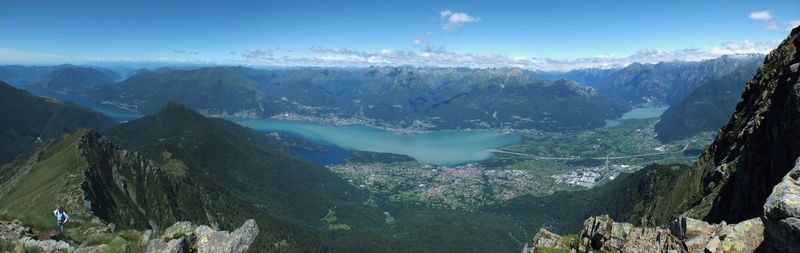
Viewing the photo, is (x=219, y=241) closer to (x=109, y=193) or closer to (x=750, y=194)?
(x=750, y=194)

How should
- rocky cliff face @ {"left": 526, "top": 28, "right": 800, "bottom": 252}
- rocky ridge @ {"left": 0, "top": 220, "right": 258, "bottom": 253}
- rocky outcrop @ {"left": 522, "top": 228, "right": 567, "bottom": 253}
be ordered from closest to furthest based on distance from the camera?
rocky cliff face @ {"left": 526, "top": 28, "right": 800, "bottom": 252}, rocky ridge @ {"left": 0, "top": 220, "right": 258, "bottom": 253}, rocky outcrop @ {"left": 522, "top": 228, "right": 567, "bottom": 253}

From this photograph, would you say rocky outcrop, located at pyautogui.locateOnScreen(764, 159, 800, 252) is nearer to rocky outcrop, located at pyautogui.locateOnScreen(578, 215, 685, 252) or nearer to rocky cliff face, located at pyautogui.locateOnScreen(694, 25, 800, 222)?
rocky outcrop, located at pyautogui.locateOnScreen(578, 215, 685, 252)

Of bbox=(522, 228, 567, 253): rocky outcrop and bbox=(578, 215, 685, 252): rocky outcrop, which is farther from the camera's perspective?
bbox=(522, 228, 567, 253): rocky outcrop

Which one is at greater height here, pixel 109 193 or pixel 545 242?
pixel 545 242

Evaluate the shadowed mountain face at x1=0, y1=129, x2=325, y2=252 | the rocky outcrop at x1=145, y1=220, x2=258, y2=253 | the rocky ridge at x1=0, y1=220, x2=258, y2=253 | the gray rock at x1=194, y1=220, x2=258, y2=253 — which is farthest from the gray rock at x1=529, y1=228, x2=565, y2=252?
the shadowed mountain face at x1=0, y1=129, x2=325, y2=252

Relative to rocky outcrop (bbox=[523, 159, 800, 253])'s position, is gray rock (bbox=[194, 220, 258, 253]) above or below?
below

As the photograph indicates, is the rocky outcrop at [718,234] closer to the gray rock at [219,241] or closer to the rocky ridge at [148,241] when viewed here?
the gray rock at [219,241]

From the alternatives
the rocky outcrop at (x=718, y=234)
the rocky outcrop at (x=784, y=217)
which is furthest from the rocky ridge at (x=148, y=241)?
the rocky outcrop at (x=784, y=217)

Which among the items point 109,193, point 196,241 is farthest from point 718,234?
point 109,193
